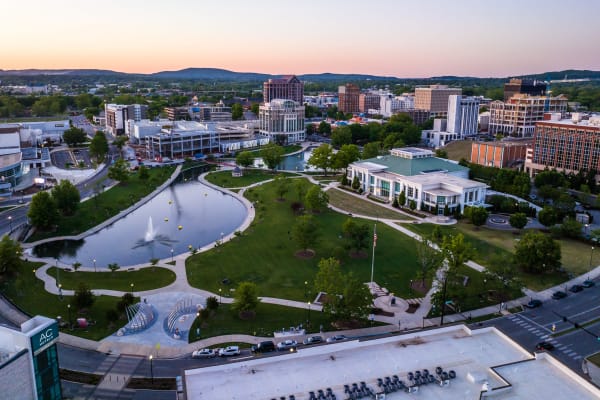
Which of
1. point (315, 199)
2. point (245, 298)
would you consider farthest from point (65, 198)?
point (245, 298)

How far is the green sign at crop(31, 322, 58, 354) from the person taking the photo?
28.3 m

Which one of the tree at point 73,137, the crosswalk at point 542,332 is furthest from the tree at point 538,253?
the tree at point 73,137

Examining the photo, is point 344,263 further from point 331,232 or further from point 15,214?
point 15,214

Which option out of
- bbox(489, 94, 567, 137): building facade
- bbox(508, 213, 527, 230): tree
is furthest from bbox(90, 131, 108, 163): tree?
bbox(489, 94, 567, 137): building facade

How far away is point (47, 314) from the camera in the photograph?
46906mm

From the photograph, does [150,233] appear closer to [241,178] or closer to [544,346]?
[241,178]

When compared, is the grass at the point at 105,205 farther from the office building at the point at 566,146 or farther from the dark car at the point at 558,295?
the office building at the point at 566,146

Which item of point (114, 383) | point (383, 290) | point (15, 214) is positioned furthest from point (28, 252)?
point (383, 290)

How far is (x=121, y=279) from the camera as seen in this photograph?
55406 mm

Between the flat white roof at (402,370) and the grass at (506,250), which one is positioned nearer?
the flat white roof at (402,370)

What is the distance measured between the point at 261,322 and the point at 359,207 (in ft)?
148

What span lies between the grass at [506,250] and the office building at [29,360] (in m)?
42.3

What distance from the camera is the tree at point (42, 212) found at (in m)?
70.2

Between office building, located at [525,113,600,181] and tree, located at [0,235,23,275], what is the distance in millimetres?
103005
